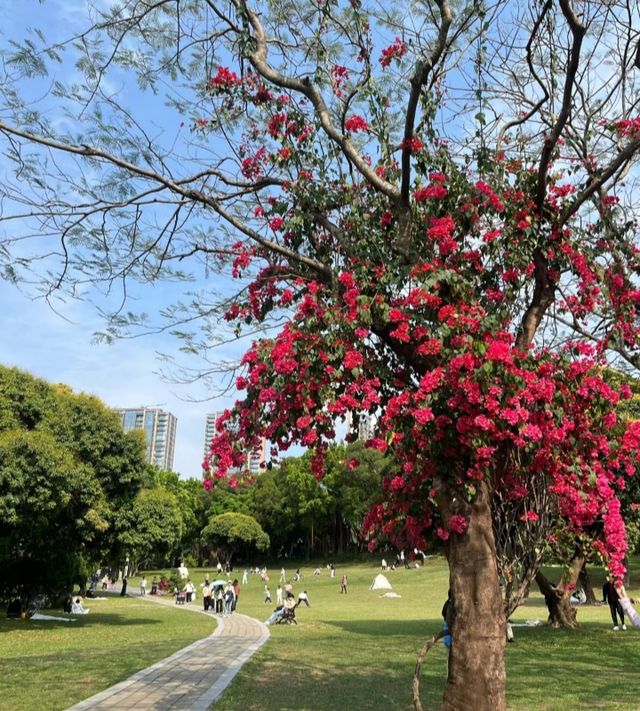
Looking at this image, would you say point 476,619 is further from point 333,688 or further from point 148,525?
point 148,525

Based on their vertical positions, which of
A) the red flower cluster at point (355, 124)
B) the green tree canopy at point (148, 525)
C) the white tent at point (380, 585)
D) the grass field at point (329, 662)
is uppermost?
the red flower cluster at point (355, 124)

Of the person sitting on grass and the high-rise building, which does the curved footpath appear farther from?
the high-rise building

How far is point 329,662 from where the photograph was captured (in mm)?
10945

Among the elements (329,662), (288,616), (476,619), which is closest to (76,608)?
(288,616)

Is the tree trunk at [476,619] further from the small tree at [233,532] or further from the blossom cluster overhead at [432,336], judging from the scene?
the small tree at [233,532]

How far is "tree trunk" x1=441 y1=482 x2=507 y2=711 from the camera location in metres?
5.14

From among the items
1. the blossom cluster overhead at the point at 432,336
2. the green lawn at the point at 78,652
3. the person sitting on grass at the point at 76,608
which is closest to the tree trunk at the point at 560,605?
the green lawn at the point at 78,652

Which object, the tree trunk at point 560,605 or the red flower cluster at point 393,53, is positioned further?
the tree trunk at point 560,605

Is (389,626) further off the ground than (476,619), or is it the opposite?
(476,619)

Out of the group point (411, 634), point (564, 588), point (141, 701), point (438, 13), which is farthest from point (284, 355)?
point (564, 588)

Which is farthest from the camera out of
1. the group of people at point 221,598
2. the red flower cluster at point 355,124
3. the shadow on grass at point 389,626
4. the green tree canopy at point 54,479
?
the group of people at point 221,598

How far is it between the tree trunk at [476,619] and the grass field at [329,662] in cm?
237

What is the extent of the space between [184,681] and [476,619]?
5294 mm

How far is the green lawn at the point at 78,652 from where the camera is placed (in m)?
7.91
